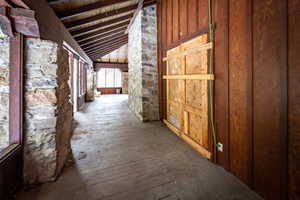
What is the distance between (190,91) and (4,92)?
263 centimetres

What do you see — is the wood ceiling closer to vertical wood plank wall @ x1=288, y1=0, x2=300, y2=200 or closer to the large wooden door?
the large wooden door

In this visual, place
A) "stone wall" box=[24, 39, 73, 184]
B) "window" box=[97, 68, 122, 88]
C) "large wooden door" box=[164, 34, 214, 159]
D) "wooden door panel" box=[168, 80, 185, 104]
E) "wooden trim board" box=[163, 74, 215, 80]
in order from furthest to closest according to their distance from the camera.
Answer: "window" box=[97, 68, 122, 88]
"wooden door panel" box=[168, 80, 185, 104]
"large wooden door" box=[164, 34, 214, 159]
"wooden trim board" box=[163, 74, 215, 80]
"stone wall" box=[24, 39, 73, 184]

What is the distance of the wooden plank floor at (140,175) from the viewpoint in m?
1.49

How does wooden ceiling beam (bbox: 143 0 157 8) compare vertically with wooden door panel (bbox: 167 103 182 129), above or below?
above

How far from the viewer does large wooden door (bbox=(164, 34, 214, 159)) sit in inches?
89.1

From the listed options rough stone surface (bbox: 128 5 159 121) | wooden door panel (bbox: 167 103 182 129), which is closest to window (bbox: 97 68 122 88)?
rough stone surface (bbox: 128 5 159 121)

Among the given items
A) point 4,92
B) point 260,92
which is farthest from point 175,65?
point 4,92

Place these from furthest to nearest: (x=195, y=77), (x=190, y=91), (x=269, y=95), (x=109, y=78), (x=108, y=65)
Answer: (x=109, y=78) < (x=108, y=65) < (x=190, y=91) < (x=195, y=77) < (x=269, y=95)

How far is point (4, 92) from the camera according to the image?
1483mm

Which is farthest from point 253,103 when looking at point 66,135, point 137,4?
point 137,4

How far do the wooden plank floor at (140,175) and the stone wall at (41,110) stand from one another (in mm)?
231

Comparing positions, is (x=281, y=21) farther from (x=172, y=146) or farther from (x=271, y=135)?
(x=172, y=146)

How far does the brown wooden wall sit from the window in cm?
1437

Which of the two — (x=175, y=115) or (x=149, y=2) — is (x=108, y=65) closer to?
(x=149, y=2)
